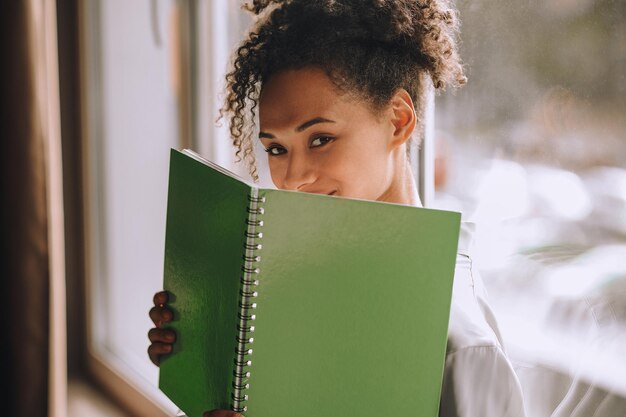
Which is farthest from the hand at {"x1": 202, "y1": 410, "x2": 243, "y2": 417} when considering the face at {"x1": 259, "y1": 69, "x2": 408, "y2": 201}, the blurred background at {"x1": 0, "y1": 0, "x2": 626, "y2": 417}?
the blurred background at {"x1": 0, "y1": 0, "x2": 626, "y2": 417}

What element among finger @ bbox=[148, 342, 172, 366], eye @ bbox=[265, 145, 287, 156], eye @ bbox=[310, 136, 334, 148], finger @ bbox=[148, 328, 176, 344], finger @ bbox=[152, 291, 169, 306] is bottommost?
finger @ bbox=[148, 342, 172, 366]

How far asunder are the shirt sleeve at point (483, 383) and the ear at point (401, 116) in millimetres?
291

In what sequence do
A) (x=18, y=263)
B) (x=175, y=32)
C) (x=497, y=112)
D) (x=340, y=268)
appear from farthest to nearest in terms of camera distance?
(x=175, y=32)
(x=18, y=263)
(x=497, y=112)
(x=340, y=268)

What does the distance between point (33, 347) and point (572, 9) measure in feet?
4.05

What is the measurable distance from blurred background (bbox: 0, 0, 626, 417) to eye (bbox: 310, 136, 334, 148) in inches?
10.0

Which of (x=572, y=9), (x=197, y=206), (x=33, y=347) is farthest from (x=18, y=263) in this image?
(x=572, y=9)

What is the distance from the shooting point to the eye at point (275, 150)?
0.85m

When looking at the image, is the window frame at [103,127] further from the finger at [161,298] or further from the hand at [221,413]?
the hand at [221,413]

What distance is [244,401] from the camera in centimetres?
62

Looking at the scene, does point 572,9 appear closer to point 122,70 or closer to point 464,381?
point 464,381

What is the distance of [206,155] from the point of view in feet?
5.28

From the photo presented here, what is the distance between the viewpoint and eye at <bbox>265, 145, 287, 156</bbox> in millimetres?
855

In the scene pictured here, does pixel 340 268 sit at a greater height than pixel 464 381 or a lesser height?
greater

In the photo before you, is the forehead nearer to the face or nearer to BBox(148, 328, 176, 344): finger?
the face
